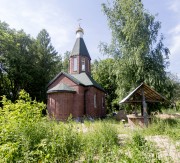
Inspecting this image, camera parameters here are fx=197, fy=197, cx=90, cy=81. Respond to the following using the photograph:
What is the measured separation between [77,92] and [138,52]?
791 centimetres

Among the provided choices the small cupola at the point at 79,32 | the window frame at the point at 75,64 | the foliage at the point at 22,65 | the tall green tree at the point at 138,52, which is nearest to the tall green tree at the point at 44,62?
the foliage at the point at 22,65

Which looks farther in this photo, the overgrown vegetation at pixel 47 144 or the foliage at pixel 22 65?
the foliage at pixel 22 65

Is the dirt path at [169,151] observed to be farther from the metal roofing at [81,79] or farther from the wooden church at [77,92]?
the metal roofing at [81,79]

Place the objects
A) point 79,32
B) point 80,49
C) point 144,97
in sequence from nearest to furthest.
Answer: point 144,97 < point 80,49 < point 79,32

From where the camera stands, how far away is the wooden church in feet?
66.9

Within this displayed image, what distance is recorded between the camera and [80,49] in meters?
25.8

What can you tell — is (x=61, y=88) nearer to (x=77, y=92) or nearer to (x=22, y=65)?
(x=77, y=92)

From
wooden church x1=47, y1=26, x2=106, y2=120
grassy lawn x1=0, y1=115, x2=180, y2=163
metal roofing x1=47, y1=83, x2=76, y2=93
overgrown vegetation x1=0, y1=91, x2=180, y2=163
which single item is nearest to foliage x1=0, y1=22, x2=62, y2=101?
wooden church x1=47, y1=26, x2=106, y2=120

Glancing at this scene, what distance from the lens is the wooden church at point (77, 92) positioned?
20.4 m

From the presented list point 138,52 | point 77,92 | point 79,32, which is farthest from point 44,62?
point 138,52

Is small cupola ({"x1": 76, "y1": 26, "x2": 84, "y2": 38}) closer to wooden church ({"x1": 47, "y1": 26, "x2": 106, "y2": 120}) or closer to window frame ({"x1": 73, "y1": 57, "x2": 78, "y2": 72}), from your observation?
wooden church ({"x1": 47, "y1": 26, "x2": 106, "y2": 120})

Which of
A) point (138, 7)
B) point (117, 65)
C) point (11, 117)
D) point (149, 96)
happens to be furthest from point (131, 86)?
point (11, 117)

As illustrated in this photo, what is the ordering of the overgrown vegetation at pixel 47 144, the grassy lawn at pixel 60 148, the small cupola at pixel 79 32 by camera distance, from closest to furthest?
the grassy lawn at pixel 60 148, the overgrown vegetation at pixel 47 144, the small cupola at pixel 79 32

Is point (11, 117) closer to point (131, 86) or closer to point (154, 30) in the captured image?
point (131, 86)
